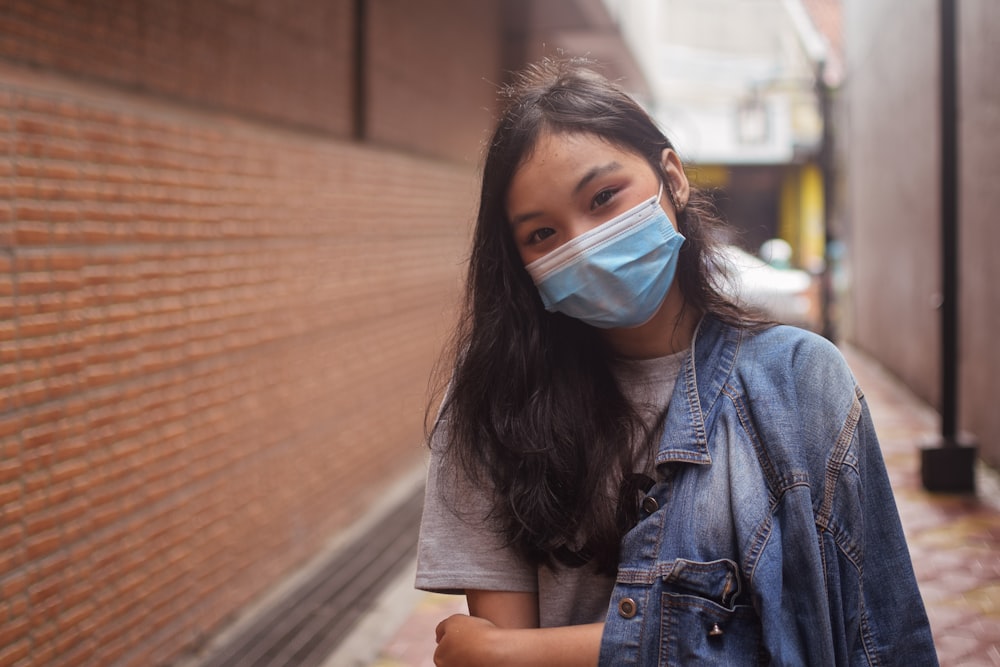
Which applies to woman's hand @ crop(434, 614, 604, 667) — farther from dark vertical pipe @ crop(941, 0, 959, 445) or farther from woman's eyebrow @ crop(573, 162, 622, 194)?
dark vertical pipe @ crop(941, 0, 959, 445)

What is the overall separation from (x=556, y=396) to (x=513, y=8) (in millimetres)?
10885

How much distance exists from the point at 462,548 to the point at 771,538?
511 mm

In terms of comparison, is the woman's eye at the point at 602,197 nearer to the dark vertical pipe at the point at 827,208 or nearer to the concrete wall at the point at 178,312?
the concrete wall at the point at 178,312

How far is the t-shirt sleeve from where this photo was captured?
5.53ft

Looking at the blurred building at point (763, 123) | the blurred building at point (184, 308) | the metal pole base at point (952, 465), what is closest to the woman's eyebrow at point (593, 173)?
the blurred building at point (184, 308)

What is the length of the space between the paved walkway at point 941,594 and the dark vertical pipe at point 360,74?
126 inches

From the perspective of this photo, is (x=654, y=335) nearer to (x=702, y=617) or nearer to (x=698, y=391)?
(x=698, y=391)

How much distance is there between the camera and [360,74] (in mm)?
7082

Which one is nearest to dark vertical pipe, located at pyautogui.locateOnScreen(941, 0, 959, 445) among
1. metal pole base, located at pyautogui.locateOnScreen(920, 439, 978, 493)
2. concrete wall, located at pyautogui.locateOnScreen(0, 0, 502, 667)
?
metal pole base, located at pyautogui.locateOnScreen(920, 439, 978, 493)

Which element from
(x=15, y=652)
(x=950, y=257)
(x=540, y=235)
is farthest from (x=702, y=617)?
(x=950, y=257)

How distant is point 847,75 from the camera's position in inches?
651

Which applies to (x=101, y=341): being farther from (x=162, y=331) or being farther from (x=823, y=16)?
(x=823, y=16)

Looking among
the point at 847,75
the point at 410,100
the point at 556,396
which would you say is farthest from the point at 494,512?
the point at 847,75

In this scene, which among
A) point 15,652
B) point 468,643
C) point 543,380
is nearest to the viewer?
point 468,643
